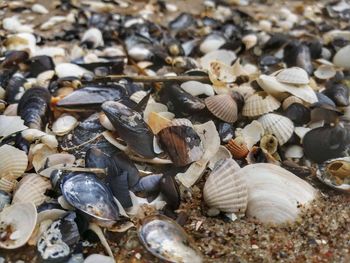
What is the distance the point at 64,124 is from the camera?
2.69m

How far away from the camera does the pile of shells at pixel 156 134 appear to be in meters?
2.15

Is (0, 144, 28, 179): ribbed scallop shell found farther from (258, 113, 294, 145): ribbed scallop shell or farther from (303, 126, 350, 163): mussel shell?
(303, 126, 350, 163): mussel shell

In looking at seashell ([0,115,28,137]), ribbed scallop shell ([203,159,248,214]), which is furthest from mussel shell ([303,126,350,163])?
seashell ([0,115,28,137])

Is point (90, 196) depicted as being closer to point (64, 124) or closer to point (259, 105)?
point (64, 124)

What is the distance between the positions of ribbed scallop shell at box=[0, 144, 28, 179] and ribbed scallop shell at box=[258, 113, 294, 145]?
1236mm

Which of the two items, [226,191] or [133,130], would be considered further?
[133,130]

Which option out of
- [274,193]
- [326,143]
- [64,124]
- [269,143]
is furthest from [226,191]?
[64,124]

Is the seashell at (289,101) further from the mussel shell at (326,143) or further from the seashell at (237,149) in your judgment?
the seashell at (237,149)

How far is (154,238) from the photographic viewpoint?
6.84 ft

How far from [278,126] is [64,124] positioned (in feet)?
3.69

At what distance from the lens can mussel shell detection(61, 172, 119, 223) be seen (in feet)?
6.97

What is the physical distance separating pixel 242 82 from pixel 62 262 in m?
1.58

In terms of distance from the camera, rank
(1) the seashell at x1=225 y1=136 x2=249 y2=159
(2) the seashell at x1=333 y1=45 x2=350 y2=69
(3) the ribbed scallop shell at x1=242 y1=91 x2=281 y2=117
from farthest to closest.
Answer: (2) the seashell at x1=333 y1=45 x2=350 y2=69 < (3) the ribbed scallop shell at x1=242 y1=91 x2=281 y2=117 < (1) the seashell at x1=225 y1=136 x2=249 y2=159

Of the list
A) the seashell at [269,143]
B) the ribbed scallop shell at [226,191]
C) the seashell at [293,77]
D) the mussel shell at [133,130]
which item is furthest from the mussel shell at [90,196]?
the seashell at [293,77]
